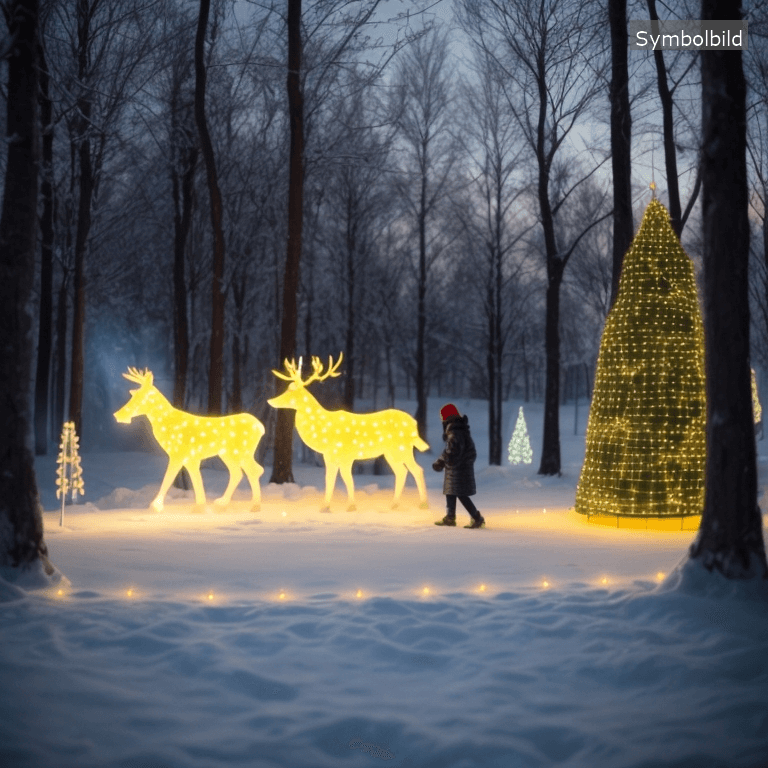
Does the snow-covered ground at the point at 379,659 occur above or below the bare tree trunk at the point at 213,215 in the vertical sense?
below

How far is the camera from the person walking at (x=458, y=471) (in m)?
10.8

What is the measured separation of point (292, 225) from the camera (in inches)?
628

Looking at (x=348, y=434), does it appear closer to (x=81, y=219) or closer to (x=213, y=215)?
(x=213, y=215)

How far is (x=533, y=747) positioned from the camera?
3.99 m

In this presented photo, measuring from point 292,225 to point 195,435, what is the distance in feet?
17.4

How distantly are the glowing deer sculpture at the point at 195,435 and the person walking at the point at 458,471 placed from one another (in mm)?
3079

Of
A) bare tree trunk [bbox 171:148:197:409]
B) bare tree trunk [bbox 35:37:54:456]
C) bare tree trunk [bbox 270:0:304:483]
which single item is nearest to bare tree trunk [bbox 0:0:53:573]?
bare tree trunk [bbox 270:0:304:483]

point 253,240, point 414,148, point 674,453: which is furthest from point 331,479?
point 414,148

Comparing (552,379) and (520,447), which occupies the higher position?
(552,379)

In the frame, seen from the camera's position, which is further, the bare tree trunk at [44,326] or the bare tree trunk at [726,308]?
the bare tree trunk at [44,326]

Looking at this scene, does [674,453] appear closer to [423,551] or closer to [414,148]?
[423,551]

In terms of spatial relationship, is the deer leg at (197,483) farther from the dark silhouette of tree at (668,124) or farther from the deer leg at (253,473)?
the dark silhouette of tree at (668,124)

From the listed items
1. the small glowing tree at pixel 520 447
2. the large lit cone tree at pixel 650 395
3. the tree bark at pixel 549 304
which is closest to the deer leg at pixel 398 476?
the large lit cone tree at pixel 650 395

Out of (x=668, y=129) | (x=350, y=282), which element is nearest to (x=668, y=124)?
(x=668, y=129)
